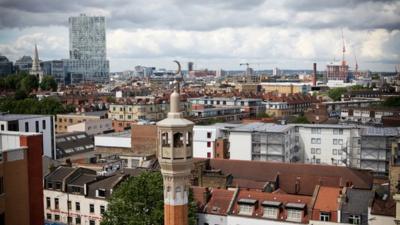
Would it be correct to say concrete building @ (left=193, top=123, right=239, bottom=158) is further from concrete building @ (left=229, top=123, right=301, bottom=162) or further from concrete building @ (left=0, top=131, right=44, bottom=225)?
concrete building @ (left=0, top=131, right=44, bottom=225)

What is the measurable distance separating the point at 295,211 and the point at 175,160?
44.5ft

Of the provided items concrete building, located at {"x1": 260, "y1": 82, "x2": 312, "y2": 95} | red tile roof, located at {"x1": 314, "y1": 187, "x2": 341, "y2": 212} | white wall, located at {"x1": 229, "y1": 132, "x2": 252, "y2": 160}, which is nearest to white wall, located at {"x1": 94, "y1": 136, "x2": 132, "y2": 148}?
white wall, located at {"x1": 229, "y1": 132, "x2": 252, "y2": 160}

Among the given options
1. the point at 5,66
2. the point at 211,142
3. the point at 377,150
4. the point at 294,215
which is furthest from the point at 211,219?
the point at 5,66

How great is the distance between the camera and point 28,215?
24500 mm

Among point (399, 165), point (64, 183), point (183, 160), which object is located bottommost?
point (64, 183)

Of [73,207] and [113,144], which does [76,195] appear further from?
[113,144]

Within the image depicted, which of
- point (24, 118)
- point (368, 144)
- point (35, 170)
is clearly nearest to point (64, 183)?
point (35, 170)

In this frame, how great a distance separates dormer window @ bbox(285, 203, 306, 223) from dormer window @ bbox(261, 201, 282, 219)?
0.56 meters

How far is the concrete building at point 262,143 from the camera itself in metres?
50.7

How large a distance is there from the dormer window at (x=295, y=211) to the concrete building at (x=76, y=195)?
38.6ft

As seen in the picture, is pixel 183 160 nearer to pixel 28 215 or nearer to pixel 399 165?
pixel 28 215

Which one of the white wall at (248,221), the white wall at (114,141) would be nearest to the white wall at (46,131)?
the white wall at (114,141)

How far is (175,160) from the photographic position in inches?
690

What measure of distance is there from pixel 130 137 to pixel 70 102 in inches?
1971
